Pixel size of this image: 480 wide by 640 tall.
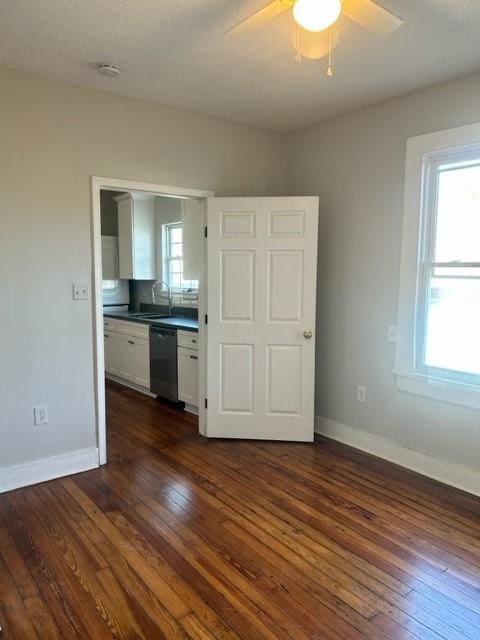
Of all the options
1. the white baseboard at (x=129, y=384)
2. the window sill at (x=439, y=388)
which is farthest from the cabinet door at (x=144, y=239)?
the window sill at (x=439, y=388)

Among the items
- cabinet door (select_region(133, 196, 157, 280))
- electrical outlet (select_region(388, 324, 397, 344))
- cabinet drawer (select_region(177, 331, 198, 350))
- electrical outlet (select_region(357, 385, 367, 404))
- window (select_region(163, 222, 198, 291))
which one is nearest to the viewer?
electrical outlet (select_region(388, 324, 397, 344))

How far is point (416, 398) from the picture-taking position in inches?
129

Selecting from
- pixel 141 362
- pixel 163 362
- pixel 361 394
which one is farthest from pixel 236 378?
pixel 141 362

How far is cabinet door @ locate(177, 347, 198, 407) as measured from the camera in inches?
175

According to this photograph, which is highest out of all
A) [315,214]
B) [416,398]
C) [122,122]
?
[122,122]

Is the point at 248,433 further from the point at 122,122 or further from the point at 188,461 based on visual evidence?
the point at 122,122

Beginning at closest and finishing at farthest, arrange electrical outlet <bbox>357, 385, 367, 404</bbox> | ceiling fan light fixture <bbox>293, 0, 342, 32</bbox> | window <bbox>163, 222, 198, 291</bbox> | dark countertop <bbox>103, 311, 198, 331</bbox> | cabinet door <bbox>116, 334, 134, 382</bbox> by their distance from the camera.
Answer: ceiling fan light fixture <bbox>293, 0, 342, 32</bbox>, electrical outlet <bbox>357, 385, 367, 404</bbox>, dark countertop <bbox>103, 311, 198, 331</bbox>, cabinet door <bbox>116, 334, 134, 382</bbox>, window <bbox>163, 222, 198, 291</bbox>

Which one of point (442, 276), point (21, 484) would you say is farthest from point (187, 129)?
point (21, 484)

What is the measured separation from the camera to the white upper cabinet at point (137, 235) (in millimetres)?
5953

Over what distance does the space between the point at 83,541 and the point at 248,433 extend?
1.71 m

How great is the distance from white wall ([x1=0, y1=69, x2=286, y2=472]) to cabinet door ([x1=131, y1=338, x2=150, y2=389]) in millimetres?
1814

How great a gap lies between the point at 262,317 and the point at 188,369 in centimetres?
116

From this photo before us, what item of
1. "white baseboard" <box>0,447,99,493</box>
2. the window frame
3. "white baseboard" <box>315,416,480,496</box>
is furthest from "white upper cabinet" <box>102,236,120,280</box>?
"white baseboard" <box>315,416,480,496</box>

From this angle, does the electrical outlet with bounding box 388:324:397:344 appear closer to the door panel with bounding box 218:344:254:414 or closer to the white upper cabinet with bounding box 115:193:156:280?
the door panel with bounding box 218:344:254:414
